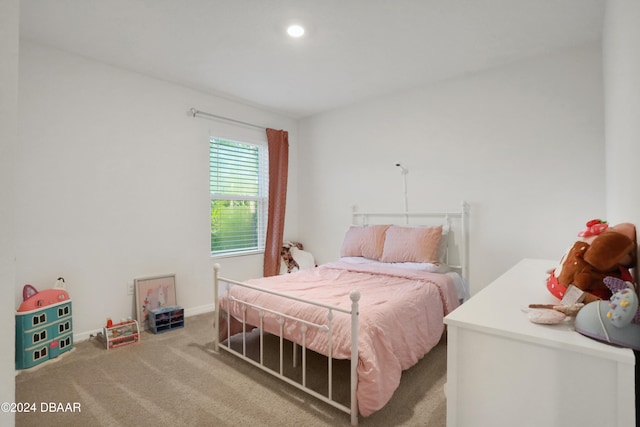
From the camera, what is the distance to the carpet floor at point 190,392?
167 cm

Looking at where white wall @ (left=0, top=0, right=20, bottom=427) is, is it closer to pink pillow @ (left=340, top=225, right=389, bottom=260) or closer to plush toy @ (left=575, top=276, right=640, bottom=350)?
plush toy @ (left=575, top=276, right=640, bottom=350)

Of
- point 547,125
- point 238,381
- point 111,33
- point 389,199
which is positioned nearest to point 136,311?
point 238,381

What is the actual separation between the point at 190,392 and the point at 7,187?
1551 millimetres

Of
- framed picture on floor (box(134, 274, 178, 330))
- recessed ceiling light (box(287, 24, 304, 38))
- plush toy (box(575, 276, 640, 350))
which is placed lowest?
framed picture on floor (box(134, 274, 178, 330))

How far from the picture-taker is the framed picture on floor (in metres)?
2.95

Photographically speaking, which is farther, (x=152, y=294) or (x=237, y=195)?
(x=237, y=195)

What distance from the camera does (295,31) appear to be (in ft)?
7.47

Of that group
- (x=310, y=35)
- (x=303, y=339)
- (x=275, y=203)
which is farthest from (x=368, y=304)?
(x=275, y=203)

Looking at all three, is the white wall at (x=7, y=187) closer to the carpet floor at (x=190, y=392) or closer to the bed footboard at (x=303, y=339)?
the carpet floor at (x=190, y=392)

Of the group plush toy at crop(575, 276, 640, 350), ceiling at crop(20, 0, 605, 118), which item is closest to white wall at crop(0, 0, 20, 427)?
ceiling at crop(20, 0, 605, 118)

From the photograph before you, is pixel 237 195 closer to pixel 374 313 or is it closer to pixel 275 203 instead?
pixel 275 203

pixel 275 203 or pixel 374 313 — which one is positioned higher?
pixel 275 203

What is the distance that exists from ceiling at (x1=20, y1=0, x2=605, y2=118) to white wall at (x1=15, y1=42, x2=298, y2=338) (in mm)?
238

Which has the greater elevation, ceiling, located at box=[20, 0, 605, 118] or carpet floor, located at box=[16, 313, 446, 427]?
ceiling, located at box=[20, 0, 605, 118]
